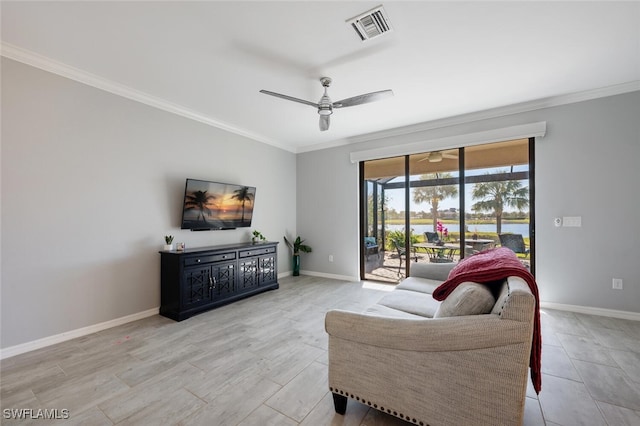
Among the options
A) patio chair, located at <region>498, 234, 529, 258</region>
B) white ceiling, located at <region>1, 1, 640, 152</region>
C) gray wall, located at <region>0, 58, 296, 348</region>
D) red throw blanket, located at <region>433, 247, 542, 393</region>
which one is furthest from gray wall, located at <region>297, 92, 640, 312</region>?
gray wall, located at <region>0, 58, 296, 348</region>

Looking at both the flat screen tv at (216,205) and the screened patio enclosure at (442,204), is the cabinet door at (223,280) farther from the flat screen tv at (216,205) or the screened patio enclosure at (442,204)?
the screened patio enclosure at (442,204)

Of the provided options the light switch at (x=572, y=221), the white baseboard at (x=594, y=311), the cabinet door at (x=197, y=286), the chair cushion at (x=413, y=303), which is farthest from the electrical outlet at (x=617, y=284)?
the cabinet door at (x=197, y=286)

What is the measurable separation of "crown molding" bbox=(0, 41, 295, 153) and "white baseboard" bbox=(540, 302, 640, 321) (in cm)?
530

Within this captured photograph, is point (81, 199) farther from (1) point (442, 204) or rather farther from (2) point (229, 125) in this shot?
(1) point (442, 204)

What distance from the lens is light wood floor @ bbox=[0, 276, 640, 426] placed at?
1.56 m

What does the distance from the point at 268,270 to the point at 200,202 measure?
4.94 ft

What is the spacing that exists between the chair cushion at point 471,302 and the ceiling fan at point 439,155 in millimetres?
3142

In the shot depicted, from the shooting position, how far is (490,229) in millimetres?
3811

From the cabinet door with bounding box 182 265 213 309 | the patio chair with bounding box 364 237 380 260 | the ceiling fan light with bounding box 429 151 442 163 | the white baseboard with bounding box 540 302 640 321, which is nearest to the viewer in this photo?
the white baseboard with bounding box 540 302 640 321

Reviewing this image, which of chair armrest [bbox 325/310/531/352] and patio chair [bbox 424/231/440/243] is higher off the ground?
patio chair [bbox 424/231/440/243]

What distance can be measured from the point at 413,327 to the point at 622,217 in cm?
354

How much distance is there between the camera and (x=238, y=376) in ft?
6.38

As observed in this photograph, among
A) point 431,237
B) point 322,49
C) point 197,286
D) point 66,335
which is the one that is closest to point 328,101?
point 322,49

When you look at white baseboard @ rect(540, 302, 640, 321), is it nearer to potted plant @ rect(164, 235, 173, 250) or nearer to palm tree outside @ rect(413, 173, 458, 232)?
palm tree outside @ rect(413, 173, 458, 232)
